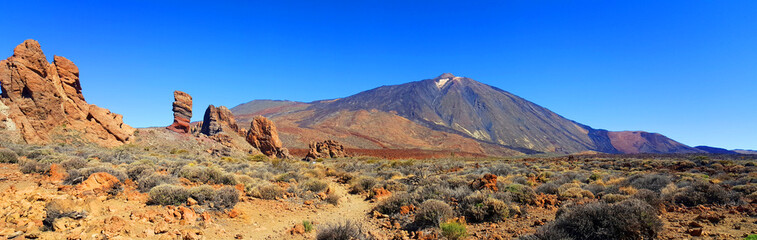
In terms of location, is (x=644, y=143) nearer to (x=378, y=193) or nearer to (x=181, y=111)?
(x=181, y=111)

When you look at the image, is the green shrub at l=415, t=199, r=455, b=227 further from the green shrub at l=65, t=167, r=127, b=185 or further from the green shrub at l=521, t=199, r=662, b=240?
the green shrub at l=65, t=167, r=127, b=185

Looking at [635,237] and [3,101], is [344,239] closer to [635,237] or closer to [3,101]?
[635,237]

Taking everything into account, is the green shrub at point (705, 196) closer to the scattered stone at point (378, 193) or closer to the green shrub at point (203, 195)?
the scattered stone at point (378, 193)

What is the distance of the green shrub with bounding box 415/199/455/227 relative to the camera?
21.8 feet

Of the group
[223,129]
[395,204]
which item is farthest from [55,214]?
[223,129]

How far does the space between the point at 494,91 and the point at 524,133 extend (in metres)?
56.0

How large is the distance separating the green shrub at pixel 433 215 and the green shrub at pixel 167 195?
5.48m

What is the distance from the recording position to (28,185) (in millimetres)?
7879

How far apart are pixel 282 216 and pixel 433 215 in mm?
3884

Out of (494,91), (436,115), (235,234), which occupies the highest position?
(494,91)

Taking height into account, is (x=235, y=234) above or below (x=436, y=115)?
below

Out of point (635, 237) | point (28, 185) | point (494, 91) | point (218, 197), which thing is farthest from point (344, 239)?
point (494, 91)

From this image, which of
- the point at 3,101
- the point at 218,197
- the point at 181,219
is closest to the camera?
the point at 181,219

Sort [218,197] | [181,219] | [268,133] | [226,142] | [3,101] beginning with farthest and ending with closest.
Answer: [268,133], [226,142], [3,101], [218,197], [181,219]
